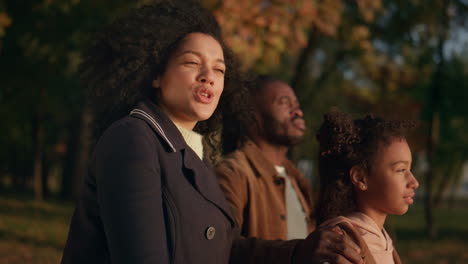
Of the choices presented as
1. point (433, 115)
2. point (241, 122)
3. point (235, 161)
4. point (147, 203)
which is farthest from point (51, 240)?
point (433, 115)

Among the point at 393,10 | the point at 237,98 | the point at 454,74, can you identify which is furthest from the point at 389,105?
the point at 237,98

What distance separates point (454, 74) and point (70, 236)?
13.7 metres

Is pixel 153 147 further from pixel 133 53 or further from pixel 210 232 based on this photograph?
pixel 133 53

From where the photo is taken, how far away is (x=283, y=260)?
241 cm

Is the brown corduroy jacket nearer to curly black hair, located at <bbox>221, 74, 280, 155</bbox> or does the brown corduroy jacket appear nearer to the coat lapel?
curly black hair, located at <bbox>221, 74, 280, 155</bbox>

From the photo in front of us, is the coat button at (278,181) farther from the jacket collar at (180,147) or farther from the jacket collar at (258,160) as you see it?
the jacket collar at (180,147)

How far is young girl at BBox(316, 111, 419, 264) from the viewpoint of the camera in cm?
247

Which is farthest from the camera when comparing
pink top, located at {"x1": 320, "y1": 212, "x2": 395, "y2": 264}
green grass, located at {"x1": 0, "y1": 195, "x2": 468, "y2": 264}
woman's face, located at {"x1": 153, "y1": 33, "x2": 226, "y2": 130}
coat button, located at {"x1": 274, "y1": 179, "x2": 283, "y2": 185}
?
green grass, located at {"x1": 0, "y1": 195, "x2": 468, "y2": 264}

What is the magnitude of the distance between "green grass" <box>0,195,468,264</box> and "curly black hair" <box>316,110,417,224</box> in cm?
490

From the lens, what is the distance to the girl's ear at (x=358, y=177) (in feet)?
8.30

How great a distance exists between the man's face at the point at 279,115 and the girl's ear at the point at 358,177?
1.06 metres

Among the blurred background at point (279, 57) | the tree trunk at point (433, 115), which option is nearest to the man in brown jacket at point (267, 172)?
the blurred background at point (279, 57)

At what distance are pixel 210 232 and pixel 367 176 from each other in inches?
34.1

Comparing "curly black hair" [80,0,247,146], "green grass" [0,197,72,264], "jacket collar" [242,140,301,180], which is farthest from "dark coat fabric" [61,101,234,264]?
"green grass" [0,197,72,264]
